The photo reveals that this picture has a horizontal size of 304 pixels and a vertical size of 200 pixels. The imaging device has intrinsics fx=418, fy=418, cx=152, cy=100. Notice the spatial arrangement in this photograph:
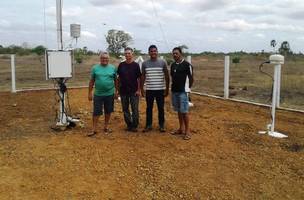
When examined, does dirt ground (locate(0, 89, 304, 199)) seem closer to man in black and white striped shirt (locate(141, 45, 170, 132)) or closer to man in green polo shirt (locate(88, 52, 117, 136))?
man in green polo shirt (locate(88, 52, 117, 136))

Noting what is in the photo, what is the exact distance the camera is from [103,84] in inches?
290

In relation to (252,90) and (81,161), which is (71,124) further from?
(252,90)

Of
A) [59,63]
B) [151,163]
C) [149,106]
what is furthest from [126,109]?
[151,163]

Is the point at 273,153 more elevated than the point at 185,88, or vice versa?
the point at 185,88

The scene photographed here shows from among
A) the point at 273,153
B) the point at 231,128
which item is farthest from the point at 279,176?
the point at 231,128

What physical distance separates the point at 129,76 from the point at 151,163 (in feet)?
6.76

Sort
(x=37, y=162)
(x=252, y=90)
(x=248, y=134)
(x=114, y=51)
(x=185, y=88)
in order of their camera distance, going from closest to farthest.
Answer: (x=37, y=162)
(x=185, y=88)
(x=248, y=134)
(x=252, y=90)
(x=114, y=51)

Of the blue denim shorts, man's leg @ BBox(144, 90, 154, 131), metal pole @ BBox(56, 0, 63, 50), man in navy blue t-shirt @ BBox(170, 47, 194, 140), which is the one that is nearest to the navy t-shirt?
man's leg @ BBox(144, 90, 154, 131)

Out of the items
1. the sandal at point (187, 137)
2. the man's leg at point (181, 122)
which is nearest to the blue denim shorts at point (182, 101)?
the man's leg at point (181, 122)

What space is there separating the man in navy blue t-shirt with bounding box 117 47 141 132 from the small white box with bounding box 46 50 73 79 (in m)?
0.96

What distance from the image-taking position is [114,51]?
2969 cm

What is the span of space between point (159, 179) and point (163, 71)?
253 cm

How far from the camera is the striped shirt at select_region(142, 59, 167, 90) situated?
7.50 m

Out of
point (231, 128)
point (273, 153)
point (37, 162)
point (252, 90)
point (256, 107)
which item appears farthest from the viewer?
point (252, 90)
